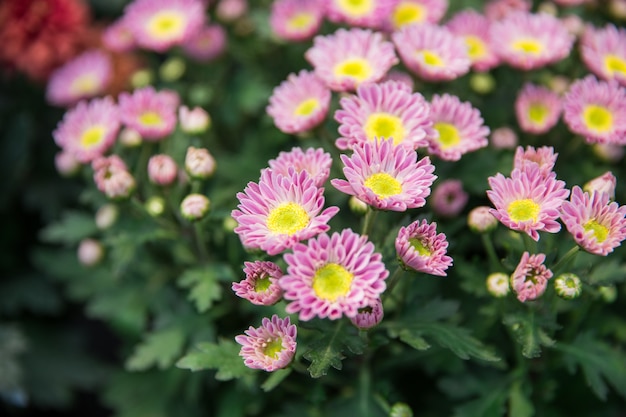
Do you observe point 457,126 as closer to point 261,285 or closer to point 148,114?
point 261,285

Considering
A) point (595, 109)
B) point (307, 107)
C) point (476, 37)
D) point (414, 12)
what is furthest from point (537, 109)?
point (307, 107)

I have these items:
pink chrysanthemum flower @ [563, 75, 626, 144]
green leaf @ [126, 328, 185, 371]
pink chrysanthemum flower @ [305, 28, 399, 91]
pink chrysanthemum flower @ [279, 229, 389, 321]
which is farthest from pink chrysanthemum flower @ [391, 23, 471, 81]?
green leaf @ [126, 328, 185, 371]

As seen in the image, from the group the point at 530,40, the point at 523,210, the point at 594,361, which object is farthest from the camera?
the point at 530,40

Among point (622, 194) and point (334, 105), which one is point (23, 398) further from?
point (622, 194)

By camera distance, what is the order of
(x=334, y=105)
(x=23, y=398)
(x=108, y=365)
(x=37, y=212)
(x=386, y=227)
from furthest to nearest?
(x=37, y=212), (x=108, y=365), (x=23, y=398), (x=334, y=105), (x=386, y=227)

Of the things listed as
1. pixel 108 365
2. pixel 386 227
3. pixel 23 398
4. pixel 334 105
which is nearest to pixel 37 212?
pixel 108 365

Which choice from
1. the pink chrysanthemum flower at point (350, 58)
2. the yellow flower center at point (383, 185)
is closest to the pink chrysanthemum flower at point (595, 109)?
the pink chrysanthemum flower at point (350, 58)

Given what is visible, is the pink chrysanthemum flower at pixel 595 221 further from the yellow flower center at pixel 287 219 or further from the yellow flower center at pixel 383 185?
the yellow flower center at pixel 287 219
